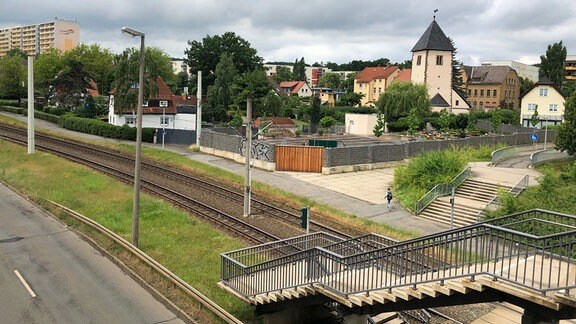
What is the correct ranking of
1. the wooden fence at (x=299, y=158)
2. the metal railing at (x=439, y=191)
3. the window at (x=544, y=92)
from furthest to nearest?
the window at (x=544, y=92), the wooden fence at (x=299, y=158), the metal railing at (x=439, y=191)

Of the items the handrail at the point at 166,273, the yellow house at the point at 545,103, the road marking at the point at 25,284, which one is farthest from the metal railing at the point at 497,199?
the yellow house at the point at 545,103

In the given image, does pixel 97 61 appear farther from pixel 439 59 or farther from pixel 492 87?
pixel 492 87

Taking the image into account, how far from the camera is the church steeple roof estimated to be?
90125 millimetres

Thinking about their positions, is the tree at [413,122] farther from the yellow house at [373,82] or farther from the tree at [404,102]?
the yellow house at [373,82]

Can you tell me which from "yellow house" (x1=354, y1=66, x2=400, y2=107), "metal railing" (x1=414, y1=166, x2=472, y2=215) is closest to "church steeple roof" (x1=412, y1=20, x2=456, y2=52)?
"yellow house" (x1=354, y1=66, x2=400, y2=107)

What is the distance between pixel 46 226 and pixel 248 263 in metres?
10.2

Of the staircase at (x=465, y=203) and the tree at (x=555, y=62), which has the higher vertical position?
the tree at (x=555, y=62)

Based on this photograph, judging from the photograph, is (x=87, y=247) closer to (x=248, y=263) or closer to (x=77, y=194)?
(x=248, y=263)

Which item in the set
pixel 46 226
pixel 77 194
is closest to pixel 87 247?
pixel 46 226

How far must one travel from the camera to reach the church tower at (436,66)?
9006 centimetres

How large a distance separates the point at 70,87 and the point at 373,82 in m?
75.6

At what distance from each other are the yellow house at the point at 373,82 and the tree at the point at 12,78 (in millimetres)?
72586

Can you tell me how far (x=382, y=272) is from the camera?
1229 cm

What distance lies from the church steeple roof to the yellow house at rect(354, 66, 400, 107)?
31.9m
